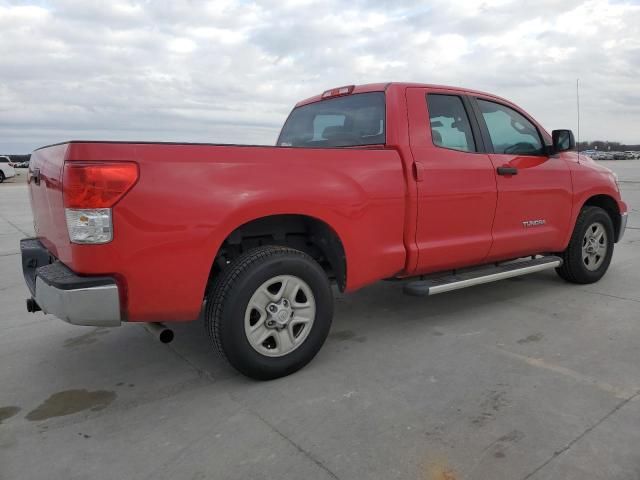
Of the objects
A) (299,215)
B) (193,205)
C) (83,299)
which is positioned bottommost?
(83,299)

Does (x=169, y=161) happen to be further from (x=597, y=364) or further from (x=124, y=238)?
(x=597, y=364)

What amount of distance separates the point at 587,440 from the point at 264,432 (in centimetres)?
155

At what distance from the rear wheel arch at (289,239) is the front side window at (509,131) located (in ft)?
5.96

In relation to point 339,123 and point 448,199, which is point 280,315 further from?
point 339,123

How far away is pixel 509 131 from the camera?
4.57 metres

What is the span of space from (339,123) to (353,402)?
2.33m

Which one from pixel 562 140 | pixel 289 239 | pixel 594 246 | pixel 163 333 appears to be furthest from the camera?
pixel 594 246

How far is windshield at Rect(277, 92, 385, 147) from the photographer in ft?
12.8

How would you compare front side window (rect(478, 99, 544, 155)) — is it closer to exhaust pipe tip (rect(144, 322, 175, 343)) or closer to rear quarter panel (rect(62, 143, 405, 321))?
rear quarter panel (rect(62, 143, 405, 321))

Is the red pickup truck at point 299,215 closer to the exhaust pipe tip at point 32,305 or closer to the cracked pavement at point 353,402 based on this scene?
the exhaust pipe tip at point 32,305

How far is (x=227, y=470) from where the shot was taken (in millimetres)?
2281

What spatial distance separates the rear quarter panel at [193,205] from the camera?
2.60m

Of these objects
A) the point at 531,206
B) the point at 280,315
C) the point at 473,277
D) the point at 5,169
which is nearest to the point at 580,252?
the point at 531,206

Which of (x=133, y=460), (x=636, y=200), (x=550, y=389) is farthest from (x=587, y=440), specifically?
(x=636, y=200)
